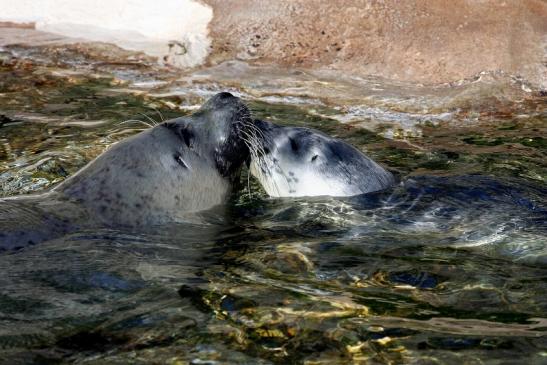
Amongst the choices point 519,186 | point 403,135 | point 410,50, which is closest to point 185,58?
point 410,50

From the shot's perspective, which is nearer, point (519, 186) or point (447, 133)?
point (519, 186)

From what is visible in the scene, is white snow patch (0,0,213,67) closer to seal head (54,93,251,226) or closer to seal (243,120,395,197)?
seal (243,120,395,197)

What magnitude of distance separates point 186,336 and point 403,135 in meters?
4.19

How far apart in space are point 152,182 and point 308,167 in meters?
1.12

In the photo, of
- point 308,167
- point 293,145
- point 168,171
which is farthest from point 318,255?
point 293,145

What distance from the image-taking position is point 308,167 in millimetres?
5609

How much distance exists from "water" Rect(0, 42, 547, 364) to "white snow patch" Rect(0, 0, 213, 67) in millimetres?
1166

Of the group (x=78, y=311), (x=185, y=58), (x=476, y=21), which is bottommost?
(x=78, y=311)

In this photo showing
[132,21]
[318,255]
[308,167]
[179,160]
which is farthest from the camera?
[132,21]

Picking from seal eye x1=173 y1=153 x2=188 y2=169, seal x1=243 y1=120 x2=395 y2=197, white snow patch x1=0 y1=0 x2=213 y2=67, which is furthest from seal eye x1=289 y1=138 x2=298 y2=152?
white snow patch x1=0 y1=0 x2=213 y2=67

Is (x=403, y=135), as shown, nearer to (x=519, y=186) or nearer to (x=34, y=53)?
(x=519, y=186)

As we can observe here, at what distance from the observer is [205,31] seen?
29.9 feet

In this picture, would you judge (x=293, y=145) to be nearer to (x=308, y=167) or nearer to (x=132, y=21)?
(x=308, y=167)

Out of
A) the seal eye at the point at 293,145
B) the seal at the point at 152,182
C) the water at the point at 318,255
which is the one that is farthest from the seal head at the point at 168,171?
the seal eye at the point at 293,145
